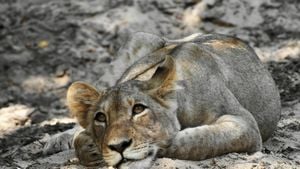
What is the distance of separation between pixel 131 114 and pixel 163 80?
1.40 ft

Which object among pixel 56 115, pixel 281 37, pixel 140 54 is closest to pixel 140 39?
pixel 140 54

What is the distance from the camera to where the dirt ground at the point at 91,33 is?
9.38 m

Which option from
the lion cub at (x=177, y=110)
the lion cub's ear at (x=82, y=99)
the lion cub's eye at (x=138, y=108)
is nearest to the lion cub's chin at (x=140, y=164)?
the lion cub at (x=177, y=110)

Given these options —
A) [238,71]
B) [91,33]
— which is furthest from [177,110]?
[91,33]

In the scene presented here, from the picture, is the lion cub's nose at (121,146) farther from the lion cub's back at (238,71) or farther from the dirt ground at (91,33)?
the dirt ground at (91,33)

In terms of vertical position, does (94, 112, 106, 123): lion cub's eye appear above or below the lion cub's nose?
above

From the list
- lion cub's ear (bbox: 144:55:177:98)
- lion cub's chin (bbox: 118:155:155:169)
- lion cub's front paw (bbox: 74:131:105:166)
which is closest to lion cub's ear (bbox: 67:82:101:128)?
lion cub's front paw (bbox: 74:131:105:166)

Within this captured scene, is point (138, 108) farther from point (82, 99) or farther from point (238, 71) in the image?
point (238, 71)

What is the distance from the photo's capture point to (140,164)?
4734mm

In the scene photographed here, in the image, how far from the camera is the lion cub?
188 inches

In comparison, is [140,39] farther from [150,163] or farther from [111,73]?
[150,163]

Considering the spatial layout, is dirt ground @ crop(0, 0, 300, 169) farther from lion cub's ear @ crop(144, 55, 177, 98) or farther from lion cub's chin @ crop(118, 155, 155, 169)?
lion cub's chin @ crop(118, 155, 155, 169)

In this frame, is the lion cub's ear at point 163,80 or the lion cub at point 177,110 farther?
the lion cub's ear at point 163,80

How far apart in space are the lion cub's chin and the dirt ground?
144 inches
